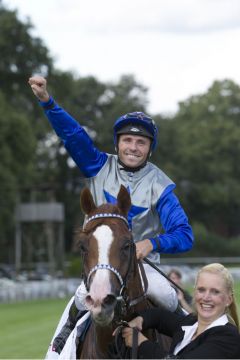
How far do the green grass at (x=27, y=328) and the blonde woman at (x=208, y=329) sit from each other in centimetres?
446

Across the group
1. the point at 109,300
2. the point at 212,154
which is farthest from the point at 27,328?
the point at 212,154

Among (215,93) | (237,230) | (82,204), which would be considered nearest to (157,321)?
(82,204)

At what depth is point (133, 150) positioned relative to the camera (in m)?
5.74

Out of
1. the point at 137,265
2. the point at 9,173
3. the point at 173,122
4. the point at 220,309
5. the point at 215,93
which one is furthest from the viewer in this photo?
the point at 215,93

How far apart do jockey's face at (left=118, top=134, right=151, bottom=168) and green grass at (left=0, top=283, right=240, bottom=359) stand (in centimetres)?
390

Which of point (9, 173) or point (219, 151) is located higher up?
point (219, 151)

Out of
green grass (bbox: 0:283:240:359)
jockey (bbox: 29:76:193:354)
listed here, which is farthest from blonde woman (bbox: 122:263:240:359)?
green grass (bbox: 0:283:240:359)

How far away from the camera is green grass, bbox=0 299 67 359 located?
15.8m

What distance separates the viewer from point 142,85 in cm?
7419

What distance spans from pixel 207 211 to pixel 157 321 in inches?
2875

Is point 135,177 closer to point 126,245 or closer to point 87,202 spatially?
point 87,202

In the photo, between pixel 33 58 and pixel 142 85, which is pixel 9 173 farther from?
pixel 142 85

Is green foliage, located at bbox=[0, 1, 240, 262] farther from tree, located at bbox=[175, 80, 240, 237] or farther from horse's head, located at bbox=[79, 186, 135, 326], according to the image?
horse's head, located at bbox=[79, 186, 135, 326]

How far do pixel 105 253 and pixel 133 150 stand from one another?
3.96ft
